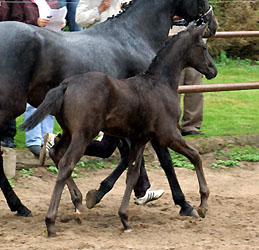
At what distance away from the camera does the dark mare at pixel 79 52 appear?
17.2 ft

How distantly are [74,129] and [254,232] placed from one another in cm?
164

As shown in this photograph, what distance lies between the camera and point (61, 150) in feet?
17.6

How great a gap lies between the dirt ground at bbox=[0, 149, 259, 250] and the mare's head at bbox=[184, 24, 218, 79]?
4.21 feet

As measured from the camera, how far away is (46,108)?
4.73 meters

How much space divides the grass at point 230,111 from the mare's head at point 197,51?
267 cm

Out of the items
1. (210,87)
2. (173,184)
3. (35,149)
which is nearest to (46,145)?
(35,149)

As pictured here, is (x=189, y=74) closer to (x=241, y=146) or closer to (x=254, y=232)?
(x=241, y=146)

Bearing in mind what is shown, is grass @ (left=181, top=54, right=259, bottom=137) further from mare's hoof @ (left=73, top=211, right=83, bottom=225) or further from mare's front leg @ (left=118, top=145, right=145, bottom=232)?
mare's hoof @ (left=73, top=211, right=83, bottom=225)

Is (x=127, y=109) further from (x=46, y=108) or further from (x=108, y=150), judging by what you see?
(x=108, y=150)

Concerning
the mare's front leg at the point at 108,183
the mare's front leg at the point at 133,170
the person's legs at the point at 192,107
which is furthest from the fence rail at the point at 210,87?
the mare's front leg at the point at 133,170

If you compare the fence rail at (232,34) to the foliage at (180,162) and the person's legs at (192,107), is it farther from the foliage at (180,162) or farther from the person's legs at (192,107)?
the foliage at (180,162)

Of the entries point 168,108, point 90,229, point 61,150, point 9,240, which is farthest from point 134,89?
point 9,240

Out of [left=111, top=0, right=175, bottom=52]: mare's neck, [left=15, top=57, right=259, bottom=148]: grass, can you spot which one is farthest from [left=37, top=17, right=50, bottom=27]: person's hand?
[left=15, top=57, right=259, bottom=148]: grass

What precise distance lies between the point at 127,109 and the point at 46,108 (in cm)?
64
